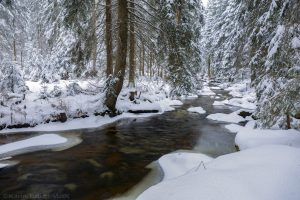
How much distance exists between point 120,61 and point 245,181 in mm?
11215

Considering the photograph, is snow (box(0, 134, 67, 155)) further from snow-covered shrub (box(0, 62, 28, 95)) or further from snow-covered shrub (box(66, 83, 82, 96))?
snow-covered shrub (box(0, 62, 28, 95))

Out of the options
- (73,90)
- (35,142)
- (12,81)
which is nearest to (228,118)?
(73,90)

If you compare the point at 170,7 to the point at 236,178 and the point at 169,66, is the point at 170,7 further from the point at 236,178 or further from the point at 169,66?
the point at 236,178

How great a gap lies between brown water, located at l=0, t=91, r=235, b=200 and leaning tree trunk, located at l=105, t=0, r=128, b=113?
1244 mm

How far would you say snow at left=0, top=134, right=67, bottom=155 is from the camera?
9.62m

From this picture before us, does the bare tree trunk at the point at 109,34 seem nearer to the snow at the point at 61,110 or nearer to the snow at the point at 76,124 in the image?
the snow at the point at 61,110

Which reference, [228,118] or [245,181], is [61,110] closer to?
[228,118]

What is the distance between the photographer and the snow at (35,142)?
962 centimetres

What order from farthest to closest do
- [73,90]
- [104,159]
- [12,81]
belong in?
[73,90] < [12,81] < [104,159]

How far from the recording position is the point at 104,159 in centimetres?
888

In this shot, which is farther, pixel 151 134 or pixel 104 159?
pixel 151 134

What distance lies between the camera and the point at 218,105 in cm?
2284

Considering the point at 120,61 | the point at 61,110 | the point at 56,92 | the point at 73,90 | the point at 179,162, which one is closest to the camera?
the point at 179,162

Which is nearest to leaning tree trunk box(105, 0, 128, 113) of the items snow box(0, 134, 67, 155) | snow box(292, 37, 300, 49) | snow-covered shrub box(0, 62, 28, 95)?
snow box(0, 134, 67, 155)
